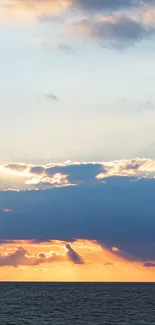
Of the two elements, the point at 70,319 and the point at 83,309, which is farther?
the point at 83,309

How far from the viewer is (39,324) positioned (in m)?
148

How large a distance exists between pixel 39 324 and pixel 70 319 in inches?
526

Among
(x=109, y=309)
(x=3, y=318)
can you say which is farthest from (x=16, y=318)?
(x=109, y=309)

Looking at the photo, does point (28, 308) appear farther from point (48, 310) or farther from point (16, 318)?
point (16, 318)

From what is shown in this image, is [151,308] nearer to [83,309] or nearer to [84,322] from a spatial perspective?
[83,309]

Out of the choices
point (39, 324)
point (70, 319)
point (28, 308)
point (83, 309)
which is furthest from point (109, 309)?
point (39, 324)

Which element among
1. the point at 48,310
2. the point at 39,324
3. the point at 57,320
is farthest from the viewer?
the point at 48,310

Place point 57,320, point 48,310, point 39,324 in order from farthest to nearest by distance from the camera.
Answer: point 48,310 → point 57,320 → point 39,324

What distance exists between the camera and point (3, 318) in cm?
16212

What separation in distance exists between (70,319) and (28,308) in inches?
1476

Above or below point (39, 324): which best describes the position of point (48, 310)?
above

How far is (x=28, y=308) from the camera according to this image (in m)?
195

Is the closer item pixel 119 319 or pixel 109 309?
pixel 119 319

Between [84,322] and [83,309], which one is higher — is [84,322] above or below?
below
